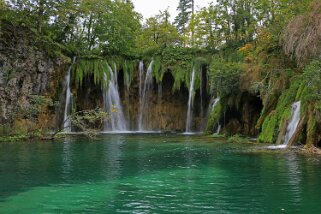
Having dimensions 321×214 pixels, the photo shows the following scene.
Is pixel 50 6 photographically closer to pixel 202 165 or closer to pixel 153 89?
pixel 153 89

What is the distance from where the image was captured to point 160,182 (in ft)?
36.7

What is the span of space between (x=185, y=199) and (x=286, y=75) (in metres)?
16.5

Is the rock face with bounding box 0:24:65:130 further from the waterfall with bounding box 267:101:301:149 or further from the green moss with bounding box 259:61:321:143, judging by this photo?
the waterfall with bounding box 267:101:301:149

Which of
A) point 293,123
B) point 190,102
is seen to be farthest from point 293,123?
point 190,102

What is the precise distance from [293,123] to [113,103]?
19.9 metres

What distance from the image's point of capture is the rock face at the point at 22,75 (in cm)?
2802

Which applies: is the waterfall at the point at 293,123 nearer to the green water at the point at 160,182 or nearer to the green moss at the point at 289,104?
the green moss at the point at 289,104

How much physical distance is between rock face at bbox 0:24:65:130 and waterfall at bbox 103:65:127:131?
5.12 metres

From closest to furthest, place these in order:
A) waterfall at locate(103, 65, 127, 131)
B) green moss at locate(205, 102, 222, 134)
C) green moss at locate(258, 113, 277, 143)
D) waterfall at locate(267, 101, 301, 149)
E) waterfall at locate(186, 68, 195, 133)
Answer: waterfall at locate(267, 101, 301, 149) < green moss at locate(258, 113, 277, 143) < green moss at locate(205, 102, 222, 134) < waterfall at locate(186, 68, 195, 133) < waterfall at locate(103, 65, 127, 131)

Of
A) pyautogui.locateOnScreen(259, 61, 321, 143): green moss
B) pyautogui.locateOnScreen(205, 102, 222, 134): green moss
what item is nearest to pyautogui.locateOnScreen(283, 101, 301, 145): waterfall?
pyautogui.locateOnScreen(259, 61, 321, 143): green moss

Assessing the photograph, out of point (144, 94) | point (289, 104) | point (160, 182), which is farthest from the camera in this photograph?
point (144, 94)

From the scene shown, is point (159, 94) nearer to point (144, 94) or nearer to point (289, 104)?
point (144, 94)

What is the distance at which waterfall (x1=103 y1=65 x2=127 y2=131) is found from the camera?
121 feet

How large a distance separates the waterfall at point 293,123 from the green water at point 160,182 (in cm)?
328
